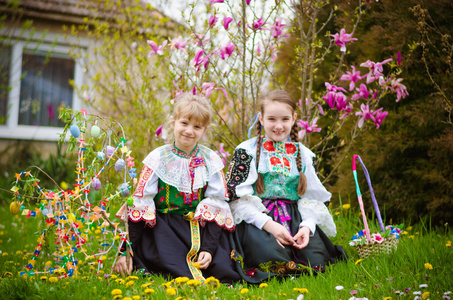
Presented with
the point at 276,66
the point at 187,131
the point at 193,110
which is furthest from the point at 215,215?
the point at 276,66

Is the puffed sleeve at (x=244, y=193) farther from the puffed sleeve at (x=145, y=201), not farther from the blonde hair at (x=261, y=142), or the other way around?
the puffed sleeve at (x=145, y=201)

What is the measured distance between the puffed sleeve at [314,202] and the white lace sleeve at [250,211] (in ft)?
1.00

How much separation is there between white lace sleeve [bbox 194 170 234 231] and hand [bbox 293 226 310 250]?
0.44m

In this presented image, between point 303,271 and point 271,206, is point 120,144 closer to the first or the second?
point 271,206

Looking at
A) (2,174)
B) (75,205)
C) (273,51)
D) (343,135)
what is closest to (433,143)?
(343,135)

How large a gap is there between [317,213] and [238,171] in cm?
63

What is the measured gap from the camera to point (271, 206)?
288 cm

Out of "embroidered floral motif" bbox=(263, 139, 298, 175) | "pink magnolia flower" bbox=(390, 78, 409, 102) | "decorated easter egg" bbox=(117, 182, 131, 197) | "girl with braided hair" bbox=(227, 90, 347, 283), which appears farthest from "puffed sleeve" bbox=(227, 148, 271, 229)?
"pink magnolia flower" bbox=(390, 78, 409, 102)

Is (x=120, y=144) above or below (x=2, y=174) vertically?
above

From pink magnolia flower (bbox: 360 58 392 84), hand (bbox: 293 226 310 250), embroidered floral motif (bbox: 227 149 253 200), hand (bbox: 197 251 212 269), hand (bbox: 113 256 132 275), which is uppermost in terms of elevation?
pink magnolia flower (bbox: 360 58 392 84)

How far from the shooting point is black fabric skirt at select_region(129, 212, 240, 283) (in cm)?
249

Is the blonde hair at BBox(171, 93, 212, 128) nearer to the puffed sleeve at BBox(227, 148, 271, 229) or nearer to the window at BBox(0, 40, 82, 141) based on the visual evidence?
the puffed sleeve at BBox(227, 148, 271, 229)

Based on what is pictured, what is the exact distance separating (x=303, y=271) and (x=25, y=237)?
99.5 inches

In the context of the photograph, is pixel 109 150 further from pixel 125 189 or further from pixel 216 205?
pixel 216 205
